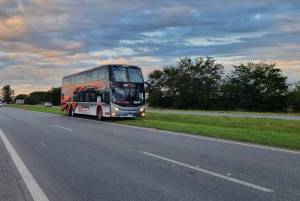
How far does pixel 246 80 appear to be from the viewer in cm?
7319

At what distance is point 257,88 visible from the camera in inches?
2798

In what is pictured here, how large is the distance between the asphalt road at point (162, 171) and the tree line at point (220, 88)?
4766 cm

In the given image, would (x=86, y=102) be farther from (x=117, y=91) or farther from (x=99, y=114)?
(x=117, y=91)

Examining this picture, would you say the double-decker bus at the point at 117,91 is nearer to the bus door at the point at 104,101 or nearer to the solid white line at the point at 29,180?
the bus door at the point at 104,101

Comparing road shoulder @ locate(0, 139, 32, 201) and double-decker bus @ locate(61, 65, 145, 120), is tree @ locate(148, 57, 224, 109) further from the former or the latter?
road shoulder @ locate(0, 139, 32, 201)

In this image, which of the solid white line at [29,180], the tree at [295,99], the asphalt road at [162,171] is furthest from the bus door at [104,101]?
the tree at [295,99]

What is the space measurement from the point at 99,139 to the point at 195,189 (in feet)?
34.1

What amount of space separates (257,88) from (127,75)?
41067 millimetres

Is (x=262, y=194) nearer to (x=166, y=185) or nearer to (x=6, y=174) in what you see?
(x=166, y=185)

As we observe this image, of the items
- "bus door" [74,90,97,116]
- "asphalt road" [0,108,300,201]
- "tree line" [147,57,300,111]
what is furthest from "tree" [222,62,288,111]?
"asphalt road" [0,108,300,201]

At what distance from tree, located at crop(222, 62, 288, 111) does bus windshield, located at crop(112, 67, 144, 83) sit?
37244 millimetres

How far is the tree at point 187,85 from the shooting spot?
79625mm

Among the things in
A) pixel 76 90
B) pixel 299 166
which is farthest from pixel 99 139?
pixel 76 90

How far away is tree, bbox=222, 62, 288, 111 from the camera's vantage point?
68625 millimetres
